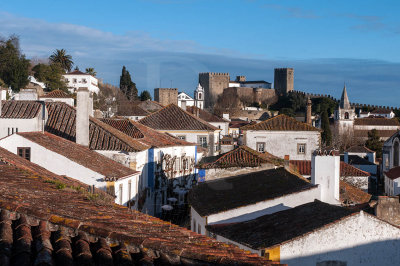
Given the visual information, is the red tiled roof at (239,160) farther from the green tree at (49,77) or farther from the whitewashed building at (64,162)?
the green tree at (49,77)

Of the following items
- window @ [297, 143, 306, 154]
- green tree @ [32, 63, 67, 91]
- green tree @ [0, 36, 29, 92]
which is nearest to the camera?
window @ [297, 143, 306, 154]

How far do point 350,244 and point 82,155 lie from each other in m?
10.1

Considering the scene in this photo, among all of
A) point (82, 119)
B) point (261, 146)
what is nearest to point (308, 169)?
point (261, 146)

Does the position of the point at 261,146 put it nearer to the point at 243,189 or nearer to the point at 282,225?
the point at 243,189

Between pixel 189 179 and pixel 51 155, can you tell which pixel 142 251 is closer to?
pixel 51 155

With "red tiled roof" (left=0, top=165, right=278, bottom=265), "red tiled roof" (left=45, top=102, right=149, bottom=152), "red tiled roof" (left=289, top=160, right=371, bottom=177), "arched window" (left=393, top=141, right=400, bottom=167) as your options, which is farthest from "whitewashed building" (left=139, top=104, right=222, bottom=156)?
"red tiled roof" (left=0, top=165, right=278, bottom=265)

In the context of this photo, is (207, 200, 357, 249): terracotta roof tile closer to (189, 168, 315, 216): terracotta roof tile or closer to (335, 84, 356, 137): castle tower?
(189, 168, 315, 216): terracotta roof tile

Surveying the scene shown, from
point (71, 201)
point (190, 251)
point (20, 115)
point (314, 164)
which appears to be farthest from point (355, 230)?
point (20, 115)

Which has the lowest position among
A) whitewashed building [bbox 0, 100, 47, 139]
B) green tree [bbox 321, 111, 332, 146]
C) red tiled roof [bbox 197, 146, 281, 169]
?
green tree [bbox 321, 111, 332, 146]

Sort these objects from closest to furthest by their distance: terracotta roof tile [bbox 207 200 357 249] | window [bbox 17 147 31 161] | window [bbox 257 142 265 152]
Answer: terracotta roof tile [bbox 207 200 357 249]
window [bbox 17 147 31 161]
window [bbox 257 142 265 152]

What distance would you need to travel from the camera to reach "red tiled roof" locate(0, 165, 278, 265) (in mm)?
4934

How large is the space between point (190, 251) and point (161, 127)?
36097 mm

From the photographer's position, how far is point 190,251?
227 inches

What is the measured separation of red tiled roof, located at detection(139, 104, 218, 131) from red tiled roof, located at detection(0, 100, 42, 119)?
18.5 metres
